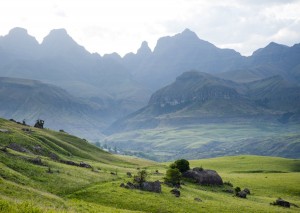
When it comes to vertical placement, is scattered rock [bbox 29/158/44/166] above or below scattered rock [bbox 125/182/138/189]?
above

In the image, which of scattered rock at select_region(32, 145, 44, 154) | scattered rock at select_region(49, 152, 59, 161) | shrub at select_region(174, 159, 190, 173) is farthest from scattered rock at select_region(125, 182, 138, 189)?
scattered rock at select_region(32, 145, 44, 154)

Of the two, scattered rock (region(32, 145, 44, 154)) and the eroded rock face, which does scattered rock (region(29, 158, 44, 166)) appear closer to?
scattered rock (region(32, 145, 44, 154))

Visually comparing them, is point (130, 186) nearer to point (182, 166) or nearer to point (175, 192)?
point (175, 192)

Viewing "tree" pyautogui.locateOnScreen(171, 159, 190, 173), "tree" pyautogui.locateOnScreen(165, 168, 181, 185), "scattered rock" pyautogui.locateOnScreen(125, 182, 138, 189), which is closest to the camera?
"scattered rock" pyautogui.locateOnScreen(125, 182, 138, 189)

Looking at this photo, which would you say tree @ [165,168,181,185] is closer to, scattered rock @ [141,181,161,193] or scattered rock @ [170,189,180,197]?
scattered rock @ [170,189,180,197]

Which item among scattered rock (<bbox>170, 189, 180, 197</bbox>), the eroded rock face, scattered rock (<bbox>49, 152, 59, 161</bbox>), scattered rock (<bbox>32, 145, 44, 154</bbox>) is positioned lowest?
scattered rock (<bbox>170, 189, 180, 197</bbox>)

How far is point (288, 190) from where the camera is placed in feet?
271

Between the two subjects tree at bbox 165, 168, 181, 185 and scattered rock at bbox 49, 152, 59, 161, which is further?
scattered rock at bbox 49, 152, 59, 161

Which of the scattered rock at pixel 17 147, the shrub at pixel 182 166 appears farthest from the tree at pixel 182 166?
the scattered rock at pixel 17 147

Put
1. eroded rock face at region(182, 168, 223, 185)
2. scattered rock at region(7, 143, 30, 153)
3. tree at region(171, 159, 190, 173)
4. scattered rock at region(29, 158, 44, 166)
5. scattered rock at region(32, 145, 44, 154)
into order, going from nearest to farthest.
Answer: scattered rock at region(29, 158, 44, 166) → scattered rock at region(7, 143, 30, 153) → eroded rock face at region(182, 168, 223, 185) → scattered rock at region(32, 145, 44, 154) → tree at region(171, 159, 190, 173)

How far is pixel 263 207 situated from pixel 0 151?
46131mm

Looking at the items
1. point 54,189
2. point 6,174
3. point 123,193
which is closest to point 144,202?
point 123,193

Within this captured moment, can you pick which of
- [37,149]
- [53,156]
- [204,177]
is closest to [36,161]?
[53,156]

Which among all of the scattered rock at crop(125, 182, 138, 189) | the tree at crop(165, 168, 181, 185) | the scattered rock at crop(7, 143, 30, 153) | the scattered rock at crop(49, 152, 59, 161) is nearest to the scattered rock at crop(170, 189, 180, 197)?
the scattered rock at crop(125, 182, 138, 189)
